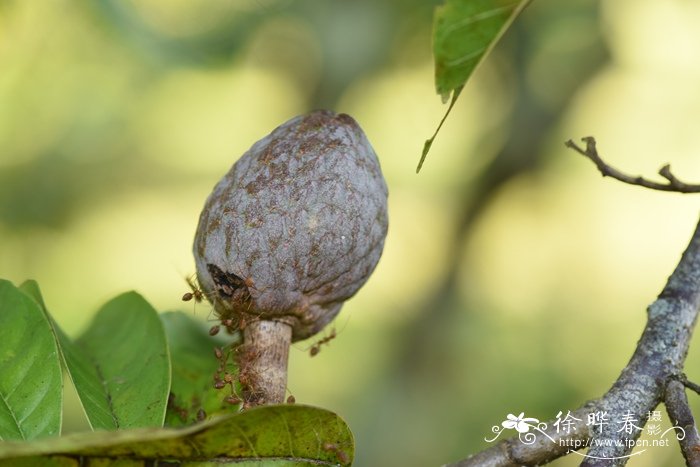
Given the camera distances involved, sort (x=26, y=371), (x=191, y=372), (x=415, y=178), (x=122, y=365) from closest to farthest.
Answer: (x=26, y=371) → (x=122, y=365) → (x=191, y=372) → (x=415, y=178)

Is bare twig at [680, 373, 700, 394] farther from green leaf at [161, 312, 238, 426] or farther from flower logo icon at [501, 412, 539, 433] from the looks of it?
green leaf at [161, 312, 238, 426]

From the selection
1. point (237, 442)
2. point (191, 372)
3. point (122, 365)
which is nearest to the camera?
point (237, 442)

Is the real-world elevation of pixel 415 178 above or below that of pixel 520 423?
above

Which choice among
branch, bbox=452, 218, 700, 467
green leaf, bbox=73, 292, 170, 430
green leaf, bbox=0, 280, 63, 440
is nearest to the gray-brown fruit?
green leaf, bbox=73, 292, 170, 430

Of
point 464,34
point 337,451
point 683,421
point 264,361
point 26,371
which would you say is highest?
point 464,34

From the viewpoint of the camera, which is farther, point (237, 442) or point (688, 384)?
point (688, 384)

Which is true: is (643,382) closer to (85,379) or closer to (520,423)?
(520,423)

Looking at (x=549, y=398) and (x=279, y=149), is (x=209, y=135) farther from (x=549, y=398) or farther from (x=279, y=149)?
(x=279, y=149)

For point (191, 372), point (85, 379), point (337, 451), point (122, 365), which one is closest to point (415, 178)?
point (191, 372)
